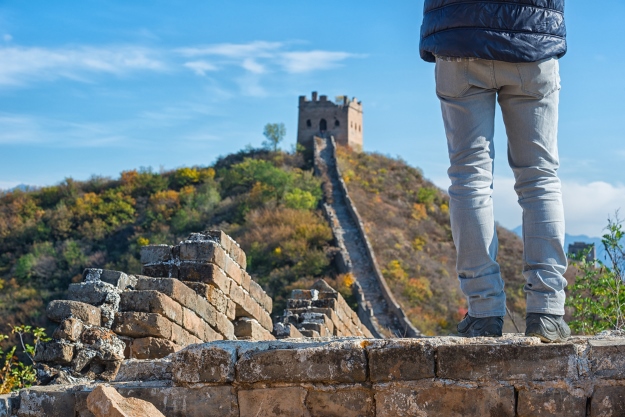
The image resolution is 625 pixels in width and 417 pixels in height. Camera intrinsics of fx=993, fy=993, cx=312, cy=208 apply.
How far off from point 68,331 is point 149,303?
682 mm

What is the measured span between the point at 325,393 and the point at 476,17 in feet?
6.02

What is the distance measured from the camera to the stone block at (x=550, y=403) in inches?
164

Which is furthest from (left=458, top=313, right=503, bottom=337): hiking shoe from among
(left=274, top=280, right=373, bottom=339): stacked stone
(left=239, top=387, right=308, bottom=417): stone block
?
(left=274, top=280, right=373, bottom=339): stacked stone

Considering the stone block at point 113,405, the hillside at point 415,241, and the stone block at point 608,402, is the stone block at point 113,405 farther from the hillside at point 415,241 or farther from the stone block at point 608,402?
the hillside at point 415,241

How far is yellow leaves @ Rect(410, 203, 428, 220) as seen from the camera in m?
61.2

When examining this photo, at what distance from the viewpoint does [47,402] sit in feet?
15.5

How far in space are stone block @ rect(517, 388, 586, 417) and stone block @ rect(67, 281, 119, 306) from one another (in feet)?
13.4

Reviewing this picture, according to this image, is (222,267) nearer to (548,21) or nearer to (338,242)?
(548,21)

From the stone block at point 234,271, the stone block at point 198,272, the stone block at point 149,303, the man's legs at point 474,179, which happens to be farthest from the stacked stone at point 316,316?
the man's legs at point 474,179

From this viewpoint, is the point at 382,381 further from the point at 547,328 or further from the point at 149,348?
the point at 149,348

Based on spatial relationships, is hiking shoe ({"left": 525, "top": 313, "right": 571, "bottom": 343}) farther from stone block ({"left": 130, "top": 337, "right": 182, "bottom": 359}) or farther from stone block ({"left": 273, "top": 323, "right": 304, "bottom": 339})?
stone block ({"left": 273, "top": 323, "right": 304, "bottom": 339})

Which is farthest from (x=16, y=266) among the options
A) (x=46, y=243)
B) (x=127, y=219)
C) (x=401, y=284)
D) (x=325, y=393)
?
(x=325, y=393)

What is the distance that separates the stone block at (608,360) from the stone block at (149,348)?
381 centimetres

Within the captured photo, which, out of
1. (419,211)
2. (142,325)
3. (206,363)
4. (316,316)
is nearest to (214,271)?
(142,325)
